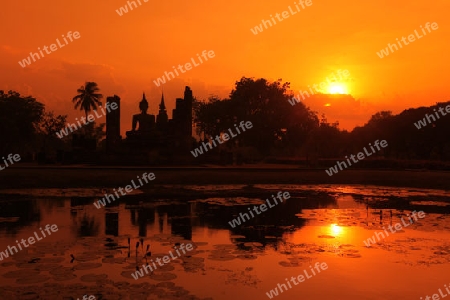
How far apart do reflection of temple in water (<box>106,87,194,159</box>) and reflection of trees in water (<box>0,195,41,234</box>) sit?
86.9 feet

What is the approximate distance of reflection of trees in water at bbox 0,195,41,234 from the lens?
1320cm

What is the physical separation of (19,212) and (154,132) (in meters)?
32.2

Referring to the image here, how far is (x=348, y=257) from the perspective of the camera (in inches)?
396

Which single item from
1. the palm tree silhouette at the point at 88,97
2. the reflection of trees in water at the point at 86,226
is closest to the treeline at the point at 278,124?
the palm tree silhouette at the point at 88,97

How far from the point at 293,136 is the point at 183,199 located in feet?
205

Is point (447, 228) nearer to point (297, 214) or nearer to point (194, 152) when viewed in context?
point (297, 214)

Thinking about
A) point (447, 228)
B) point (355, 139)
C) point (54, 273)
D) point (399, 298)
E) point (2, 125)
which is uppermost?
point (2, 125)

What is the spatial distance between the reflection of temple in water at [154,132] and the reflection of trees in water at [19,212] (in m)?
26.5

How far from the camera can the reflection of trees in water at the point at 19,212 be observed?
13195mm

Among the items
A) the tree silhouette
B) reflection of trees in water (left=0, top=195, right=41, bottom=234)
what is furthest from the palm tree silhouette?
reflection of trees in water (left=0, top=195, right=41, bottom=234)

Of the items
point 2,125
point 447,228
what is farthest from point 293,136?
point 447,228

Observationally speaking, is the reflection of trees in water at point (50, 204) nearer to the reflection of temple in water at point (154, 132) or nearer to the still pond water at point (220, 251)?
the still pond water at point (220, 251)

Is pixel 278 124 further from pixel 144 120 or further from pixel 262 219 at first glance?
pixel 262 219

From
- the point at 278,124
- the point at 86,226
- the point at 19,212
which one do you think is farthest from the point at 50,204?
the point at 278,124
